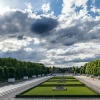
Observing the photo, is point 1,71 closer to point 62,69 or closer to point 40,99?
point 40,99

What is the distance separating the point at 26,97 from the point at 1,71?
1194 inches

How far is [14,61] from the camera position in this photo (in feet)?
255

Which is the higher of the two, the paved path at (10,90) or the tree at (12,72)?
the tree at (12,72)

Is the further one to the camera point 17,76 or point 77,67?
point 77,67

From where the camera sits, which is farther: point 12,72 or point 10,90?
point 12,72

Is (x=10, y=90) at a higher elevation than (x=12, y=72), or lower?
lower

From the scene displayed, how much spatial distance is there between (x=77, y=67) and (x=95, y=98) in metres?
136

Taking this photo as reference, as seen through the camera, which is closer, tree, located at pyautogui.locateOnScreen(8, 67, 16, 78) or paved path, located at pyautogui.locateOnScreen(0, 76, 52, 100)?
paved path, located at pyautogui.locateOnScreen(0, 76, 52, 100)

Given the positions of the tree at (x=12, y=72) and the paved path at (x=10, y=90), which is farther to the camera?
the tree at (x=12, y=72)

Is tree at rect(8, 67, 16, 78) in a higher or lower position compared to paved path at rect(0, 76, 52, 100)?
higher

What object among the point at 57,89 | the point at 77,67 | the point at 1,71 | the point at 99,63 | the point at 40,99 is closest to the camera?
the point at 40,99

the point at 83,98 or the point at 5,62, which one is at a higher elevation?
the point at 5,62

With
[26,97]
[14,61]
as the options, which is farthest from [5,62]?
[26,97]

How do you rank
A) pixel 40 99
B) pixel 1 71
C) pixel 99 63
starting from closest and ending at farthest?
pixel 40 99, pixel 1 71, pixel 99 63
